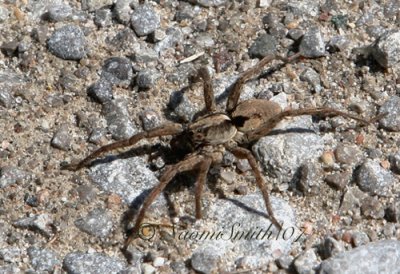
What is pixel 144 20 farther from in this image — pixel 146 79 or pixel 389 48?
pixel 389 48

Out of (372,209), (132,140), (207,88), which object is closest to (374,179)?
(372,209)

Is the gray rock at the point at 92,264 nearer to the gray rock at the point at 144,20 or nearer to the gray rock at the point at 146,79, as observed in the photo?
the gray rock at the point at 146,79

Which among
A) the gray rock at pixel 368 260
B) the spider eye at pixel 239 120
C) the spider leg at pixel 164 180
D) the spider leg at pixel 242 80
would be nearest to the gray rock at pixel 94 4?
the spider leg at pixel 242 80

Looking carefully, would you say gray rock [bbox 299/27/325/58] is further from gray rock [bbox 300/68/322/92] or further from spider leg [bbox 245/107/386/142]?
spider leg [bbox 245/107/386/142]

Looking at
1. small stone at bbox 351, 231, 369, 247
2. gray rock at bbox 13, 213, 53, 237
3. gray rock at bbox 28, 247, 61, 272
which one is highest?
small stone at bbox 351, 231, 369, 247

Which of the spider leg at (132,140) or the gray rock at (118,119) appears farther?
the gray rock at (118,119)

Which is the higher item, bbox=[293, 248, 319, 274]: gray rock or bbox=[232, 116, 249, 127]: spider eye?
bbox=[232, 116, 249, 127]: spider eye

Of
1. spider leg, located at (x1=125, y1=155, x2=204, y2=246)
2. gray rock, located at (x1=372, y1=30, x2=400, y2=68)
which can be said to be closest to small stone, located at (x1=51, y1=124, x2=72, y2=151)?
spider leg, located at (x1=125, y1=155, x2=204, y2=246)
